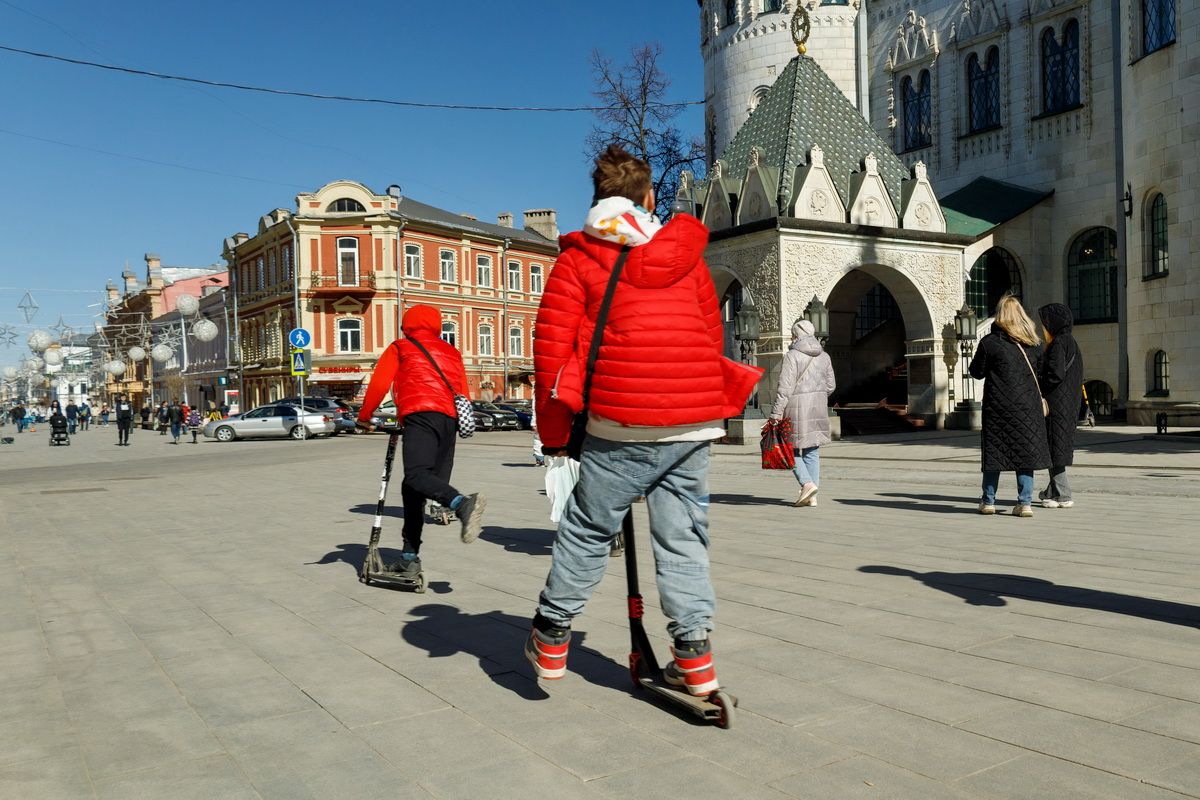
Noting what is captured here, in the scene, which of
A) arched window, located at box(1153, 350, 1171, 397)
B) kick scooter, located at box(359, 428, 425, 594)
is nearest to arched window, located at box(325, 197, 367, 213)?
arched window, located at box(1153, 350, 1171, 397)

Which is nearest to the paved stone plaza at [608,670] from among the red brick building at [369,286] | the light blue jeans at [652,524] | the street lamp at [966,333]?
the light blue jeans at [652,524]

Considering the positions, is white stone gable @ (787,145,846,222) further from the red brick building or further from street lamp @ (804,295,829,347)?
the red brick building

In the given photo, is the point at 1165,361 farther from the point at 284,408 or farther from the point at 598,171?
the point at 284,408

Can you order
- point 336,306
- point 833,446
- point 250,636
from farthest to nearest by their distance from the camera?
point 336,306
point 833,446
point 250,636

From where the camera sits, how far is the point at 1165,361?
22422 millimetres

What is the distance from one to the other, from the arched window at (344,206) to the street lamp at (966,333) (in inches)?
1306

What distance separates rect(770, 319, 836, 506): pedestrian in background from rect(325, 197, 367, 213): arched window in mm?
42492

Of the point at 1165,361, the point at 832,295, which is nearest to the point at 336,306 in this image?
the point at 832,295

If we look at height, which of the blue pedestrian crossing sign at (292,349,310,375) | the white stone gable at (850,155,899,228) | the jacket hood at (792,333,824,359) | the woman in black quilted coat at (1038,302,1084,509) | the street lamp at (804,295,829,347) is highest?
the white stone gable at (850,155,899,228)

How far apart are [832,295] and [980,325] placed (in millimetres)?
4363

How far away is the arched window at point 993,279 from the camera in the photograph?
28.6 m

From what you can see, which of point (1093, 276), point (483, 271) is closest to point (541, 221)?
point (483, 271)

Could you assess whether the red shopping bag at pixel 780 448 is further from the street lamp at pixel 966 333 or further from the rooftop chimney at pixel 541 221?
the rooftop chimney at pixel 541 221

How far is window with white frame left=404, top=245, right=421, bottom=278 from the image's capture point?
50.2 m
